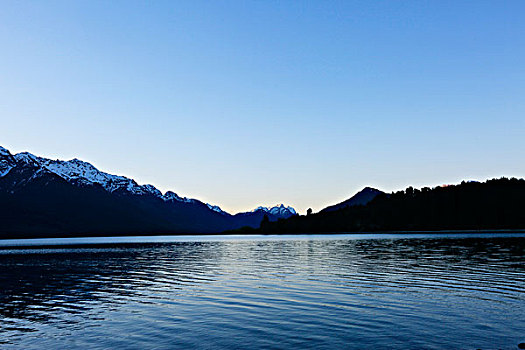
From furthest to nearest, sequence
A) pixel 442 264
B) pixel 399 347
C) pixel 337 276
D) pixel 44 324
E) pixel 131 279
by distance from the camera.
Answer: pixel 442 264
pixel 131 279
pixel 337 276
pixel 44 324
pixel 399 347

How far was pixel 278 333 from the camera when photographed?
86.4 feet

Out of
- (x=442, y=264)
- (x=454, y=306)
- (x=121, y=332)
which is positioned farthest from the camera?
(x=442, y=264)

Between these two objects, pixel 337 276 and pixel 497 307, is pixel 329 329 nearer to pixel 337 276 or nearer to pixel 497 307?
pixel 497 307

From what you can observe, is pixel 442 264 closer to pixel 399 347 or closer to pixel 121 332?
pixel 399 347

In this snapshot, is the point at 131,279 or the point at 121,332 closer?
the point at 121,332

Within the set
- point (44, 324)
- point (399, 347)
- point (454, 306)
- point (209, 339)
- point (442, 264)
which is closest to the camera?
point (399, 347)

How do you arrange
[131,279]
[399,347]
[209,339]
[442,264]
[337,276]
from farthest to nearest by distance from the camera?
1. [442,264]
2. [131,279]
3. [337,276]
4. [209,339]
5. [399,347]

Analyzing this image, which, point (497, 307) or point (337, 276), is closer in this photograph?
point (497, 307)

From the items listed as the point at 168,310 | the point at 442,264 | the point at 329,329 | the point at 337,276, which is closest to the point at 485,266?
the point at 442,264

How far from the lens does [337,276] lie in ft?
179

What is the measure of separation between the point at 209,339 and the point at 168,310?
35.7ft

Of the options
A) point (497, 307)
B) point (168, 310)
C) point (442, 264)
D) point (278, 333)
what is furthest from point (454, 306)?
point (442, 264)

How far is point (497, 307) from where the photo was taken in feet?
106

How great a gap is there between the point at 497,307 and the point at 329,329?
50.1ft
